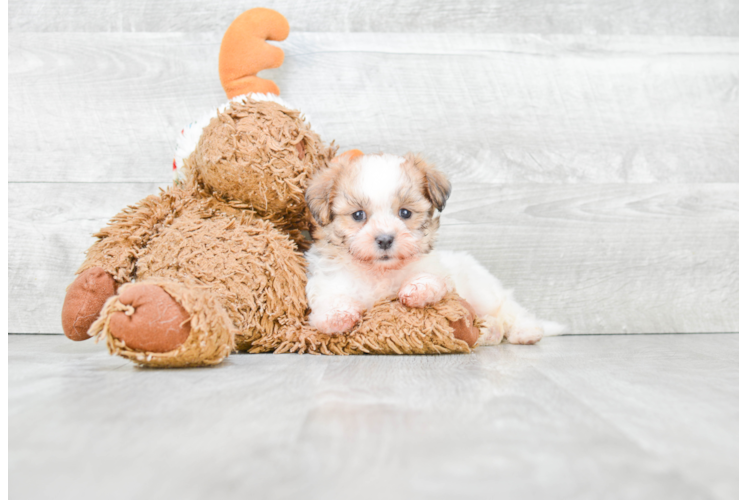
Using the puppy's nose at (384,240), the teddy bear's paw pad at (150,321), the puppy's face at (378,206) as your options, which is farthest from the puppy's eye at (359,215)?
the teddy bear's paw pad at (150,321)

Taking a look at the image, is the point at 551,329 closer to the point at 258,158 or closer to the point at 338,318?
the point at 338,318

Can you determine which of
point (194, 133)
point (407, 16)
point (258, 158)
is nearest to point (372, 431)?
point (258, 158)

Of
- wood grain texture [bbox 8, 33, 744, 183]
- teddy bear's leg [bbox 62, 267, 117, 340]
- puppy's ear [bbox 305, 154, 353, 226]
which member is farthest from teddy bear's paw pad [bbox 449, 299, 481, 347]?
teddy bear's leg [bbox 62, 267, 117, 340]

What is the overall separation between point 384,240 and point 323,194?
0.75 feet

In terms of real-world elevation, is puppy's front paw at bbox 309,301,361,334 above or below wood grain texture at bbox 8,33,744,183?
below

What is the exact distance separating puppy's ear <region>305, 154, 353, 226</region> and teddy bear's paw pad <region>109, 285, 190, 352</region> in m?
0.47

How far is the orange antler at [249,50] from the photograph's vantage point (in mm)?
1685

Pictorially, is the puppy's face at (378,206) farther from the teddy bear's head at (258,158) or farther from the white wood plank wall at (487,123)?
the white wood plank wall at (487,123)

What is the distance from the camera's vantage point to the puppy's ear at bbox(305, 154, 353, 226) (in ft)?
4.92

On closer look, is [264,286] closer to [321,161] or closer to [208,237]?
[208,237]

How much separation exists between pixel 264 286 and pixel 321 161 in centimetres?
41

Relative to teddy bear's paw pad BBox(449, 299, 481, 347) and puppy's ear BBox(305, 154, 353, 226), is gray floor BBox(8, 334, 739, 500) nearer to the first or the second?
teddy bear's paw pad BBox(449, 299, 481, 347)

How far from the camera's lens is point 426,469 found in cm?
66

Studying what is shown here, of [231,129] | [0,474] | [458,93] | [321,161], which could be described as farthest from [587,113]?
[0,474]
